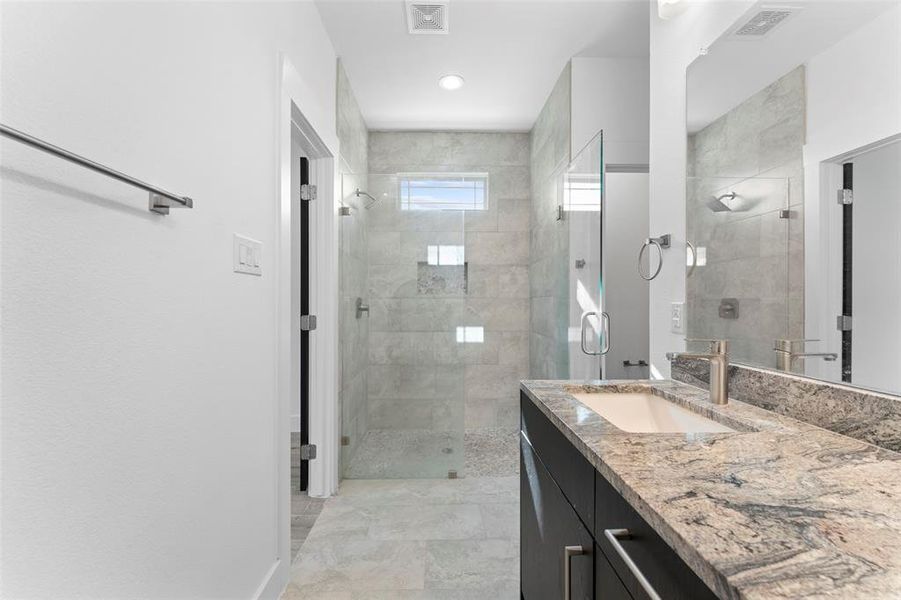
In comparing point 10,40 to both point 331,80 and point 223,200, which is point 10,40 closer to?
point 223,200

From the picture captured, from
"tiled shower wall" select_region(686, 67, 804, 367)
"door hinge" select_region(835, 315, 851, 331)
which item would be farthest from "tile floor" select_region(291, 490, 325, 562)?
"door hinge" select_region(835, 315, 851, 331)

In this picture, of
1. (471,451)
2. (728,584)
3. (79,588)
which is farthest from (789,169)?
(471,451)

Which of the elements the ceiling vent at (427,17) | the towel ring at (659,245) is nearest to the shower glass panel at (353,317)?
the ceiling vent at (427,17)

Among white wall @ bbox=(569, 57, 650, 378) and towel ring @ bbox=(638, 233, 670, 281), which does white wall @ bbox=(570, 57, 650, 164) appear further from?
towel ring @ bbox=(638, 233, 670, 281)

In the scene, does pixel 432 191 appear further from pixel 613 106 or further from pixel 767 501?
pixel 767 501

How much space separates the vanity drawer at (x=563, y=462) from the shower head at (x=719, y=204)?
87 cm

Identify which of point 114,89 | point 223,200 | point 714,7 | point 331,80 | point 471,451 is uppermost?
point 331,80

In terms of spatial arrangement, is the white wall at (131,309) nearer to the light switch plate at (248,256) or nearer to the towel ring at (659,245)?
the light switch plate at (248,256)

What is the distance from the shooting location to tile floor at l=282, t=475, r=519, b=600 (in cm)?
185

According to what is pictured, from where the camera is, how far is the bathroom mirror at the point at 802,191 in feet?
3.08

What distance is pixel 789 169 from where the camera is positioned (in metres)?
1.19

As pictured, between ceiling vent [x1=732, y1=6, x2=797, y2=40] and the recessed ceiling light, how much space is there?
76.7 inches

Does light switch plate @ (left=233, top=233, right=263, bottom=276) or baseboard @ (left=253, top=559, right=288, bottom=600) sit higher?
light switch plate @ (left=233, top=233, right=263, bottom=276)

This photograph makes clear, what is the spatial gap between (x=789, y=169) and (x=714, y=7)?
0.76m
